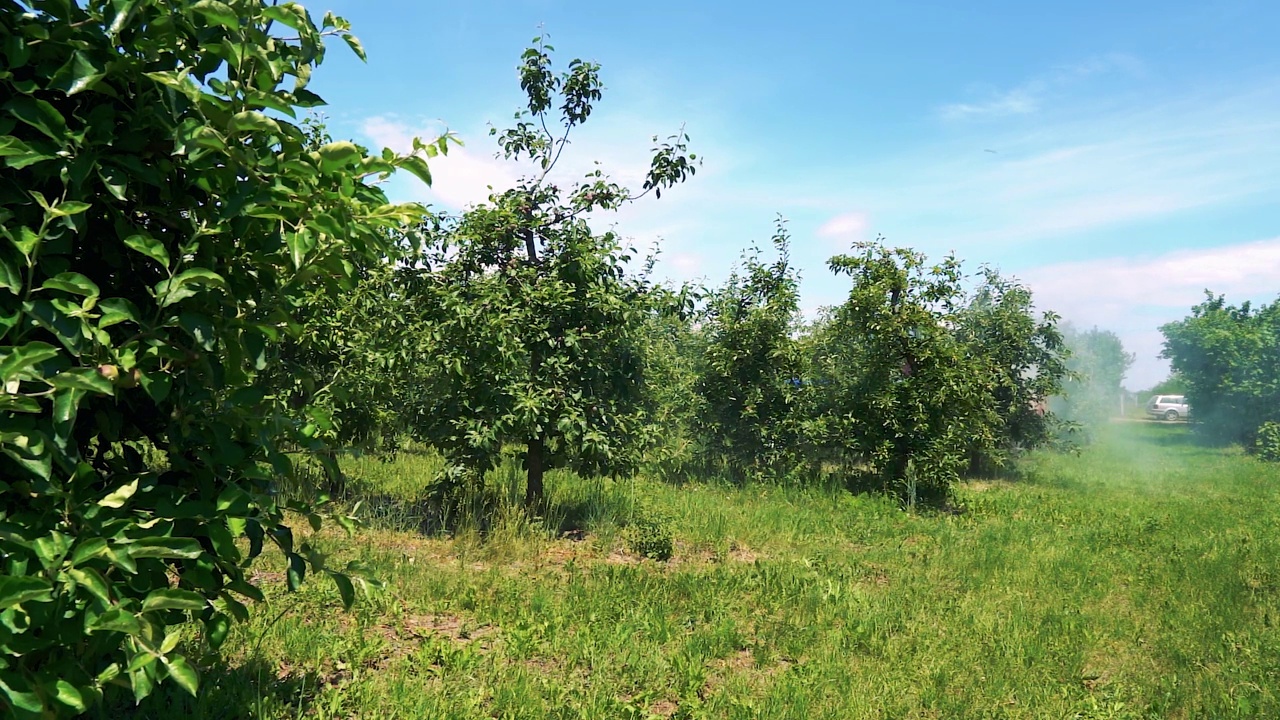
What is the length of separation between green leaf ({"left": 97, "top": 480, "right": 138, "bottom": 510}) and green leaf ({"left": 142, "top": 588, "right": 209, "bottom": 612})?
26cm

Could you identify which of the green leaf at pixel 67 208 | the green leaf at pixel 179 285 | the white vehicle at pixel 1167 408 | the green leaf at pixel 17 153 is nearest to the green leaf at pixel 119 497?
the green leaf at pixel 179 285

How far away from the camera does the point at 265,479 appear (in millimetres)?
2570

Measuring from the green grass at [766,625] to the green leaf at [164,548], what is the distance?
1.67 meters

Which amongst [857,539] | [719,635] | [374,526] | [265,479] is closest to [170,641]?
[265,479]

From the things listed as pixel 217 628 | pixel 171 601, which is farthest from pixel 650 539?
pixel 171 601

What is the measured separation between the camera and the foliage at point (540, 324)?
714cm

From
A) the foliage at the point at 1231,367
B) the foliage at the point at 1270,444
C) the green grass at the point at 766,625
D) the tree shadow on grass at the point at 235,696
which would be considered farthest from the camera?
the foliage at the point at 1231,367

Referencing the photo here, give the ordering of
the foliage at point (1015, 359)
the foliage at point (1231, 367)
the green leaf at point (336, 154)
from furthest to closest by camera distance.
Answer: the foliage at point (1231, 367)
the foliage at point (1015, 359)
the green leaf at point (336, 154)

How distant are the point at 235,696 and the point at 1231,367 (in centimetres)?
3054

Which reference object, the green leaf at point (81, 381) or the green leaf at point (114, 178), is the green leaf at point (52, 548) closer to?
the green leaf at point (81, 381)

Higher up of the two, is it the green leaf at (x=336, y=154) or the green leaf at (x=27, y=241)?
the green leaf at (x=336, y=154)

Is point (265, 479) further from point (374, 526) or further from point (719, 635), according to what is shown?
point (374, 526)

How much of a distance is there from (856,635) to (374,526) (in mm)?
4559

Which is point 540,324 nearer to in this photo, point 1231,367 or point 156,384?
point 156,384
